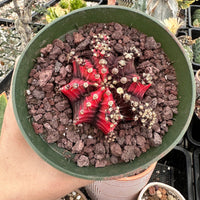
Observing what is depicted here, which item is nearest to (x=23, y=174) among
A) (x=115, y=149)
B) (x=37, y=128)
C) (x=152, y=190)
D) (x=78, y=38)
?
(x=37, y=128)

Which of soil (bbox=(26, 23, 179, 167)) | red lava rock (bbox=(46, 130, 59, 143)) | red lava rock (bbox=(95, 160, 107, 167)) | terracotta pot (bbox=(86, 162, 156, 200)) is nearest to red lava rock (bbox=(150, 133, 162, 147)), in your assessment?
soil (bbox=(26, 23, 179, 167))

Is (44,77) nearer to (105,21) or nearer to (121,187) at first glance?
(105,21)

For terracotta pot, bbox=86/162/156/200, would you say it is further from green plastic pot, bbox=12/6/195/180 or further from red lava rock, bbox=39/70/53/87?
red lava rock, bbox=39/70/53/87

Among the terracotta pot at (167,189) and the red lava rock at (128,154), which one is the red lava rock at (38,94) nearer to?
the red lava rock at (128,154)

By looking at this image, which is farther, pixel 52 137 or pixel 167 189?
pixel 167 189

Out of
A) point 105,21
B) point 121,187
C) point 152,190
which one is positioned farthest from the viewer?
point 152,190

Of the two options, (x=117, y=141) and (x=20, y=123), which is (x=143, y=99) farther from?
(x=20, y=123)
